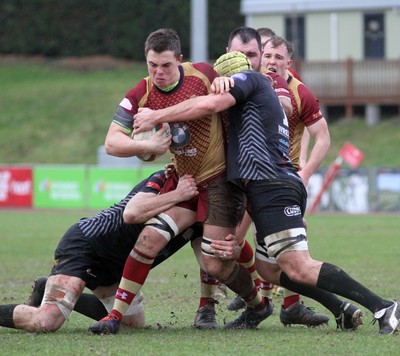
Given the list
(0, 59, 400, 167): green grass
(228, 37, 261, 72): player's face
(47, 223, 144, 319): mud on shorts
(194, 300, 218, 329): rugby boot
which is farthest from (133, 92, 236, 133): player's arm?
(0, 59, 400, 167): green grass

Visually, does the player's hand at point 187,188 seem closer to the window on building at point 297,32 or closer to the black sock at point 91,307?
the black sock at point 91,307

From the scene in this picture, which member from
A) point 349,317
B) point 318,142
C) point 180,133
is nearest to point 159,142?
point 180,133

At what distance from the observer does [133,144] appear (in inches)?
293

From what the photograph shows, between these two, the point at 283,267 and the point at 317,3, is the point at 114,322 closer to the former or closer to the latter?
the point at 283,267

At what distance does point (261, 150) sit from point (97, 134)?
29.8 metres

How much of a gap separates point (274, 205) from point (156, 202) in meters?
0.88

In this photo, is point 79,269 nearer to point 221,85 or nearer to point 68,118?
point 221,85

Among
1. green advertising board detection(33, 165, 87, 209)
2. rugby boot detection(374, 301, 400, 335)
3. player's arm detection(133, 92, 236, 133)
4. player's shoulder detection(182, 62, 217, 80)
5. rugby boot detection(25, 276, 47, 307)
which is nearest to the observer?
rugby boot detection(374, 301, 400, 335)

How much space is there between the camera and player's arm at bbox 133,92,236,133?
7316 mm

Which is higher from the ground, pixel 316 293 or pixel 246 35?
pixel 246 35

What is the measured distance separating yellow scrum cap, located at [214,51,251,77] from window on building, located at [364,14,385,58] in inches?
1221

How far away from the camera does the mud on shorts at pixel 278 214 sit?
24.0ft

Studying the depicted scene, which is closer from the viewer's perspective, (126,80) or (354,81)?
(354,81)

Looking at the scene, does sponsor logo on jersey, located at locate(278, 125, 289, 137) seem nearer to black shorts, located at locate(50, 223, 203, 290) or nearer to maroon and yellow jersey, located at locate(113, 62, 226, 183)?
maroon and yellow jersey, located at locate(113, 62, 226, 183)
